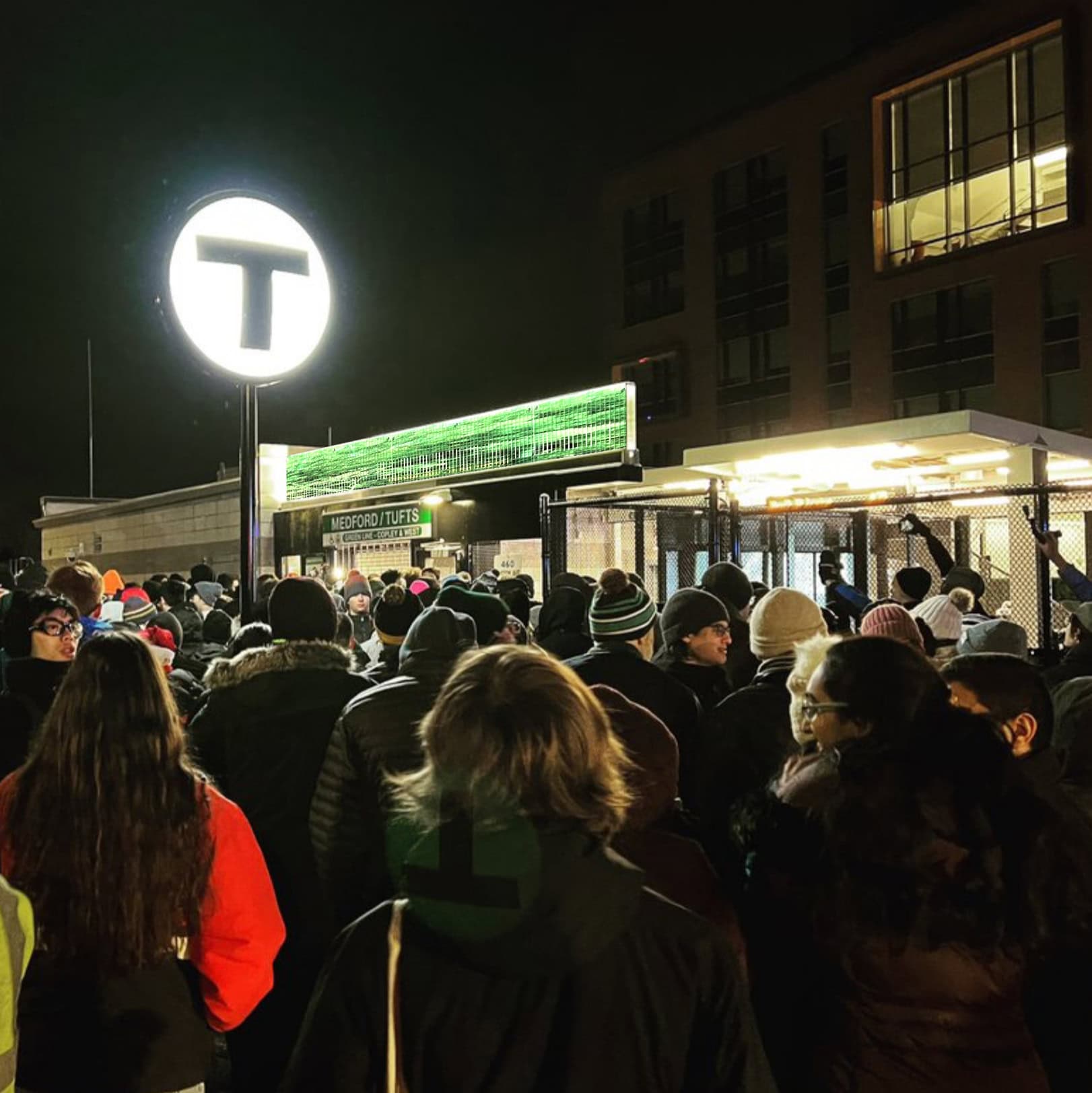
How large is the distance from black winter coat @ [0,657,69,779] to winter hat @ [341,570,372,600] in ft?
23.7

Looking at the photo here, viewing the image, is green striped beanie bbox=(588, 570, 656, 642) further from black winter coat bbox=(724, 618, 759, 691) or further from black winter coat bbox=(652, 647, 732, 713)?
black winter coat bbox=(724, 618, 759, 691)

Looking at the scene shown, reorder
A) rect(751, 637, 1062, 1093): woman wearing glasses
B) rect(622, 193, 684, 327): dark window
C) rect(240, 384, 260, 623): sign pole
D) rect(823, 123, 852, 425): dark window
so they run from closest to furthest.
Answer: rect(751, 637, 1062, 1093): woman wearing glasses
rect(240, 384, 260, 623): sign pole
rect(823, 123, 852, 425): dark window
rect(622, 193, 684, 327): dark window

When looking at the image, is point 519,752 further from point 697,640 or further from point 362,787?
point 697,640

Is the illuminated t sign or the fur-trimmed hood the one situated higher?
the illuminated t sign

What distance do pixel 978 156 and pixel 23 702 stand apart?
1429 inches

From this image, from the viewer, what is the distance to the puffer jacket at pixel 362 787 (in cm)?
371

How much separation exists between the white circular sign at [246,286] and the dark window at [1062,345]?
112 ft

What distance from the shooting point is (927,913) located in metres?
2.26

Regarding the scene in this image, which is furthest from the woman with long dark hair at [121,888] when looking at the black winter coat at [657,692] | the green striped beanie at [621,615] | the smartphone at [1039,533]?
the smartphone at [1039,533]

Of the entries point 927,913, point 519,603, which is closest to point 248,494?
point 927,913

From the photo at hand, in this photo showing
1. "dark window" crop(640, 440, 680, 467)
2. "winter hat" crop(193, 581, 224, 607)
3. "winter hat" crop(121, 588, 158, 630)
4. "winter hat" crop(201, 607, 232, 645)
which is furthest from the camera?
"dark window" crop(640, 440, 680, 467)

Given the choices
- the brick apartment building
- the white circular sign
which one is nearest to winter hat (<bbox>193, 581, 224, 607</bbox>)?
the white circular sign

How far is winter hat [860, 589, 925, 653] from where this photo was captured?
16.6 ft

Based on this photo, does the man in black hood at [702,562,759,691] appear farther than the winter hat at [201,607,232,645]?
No
